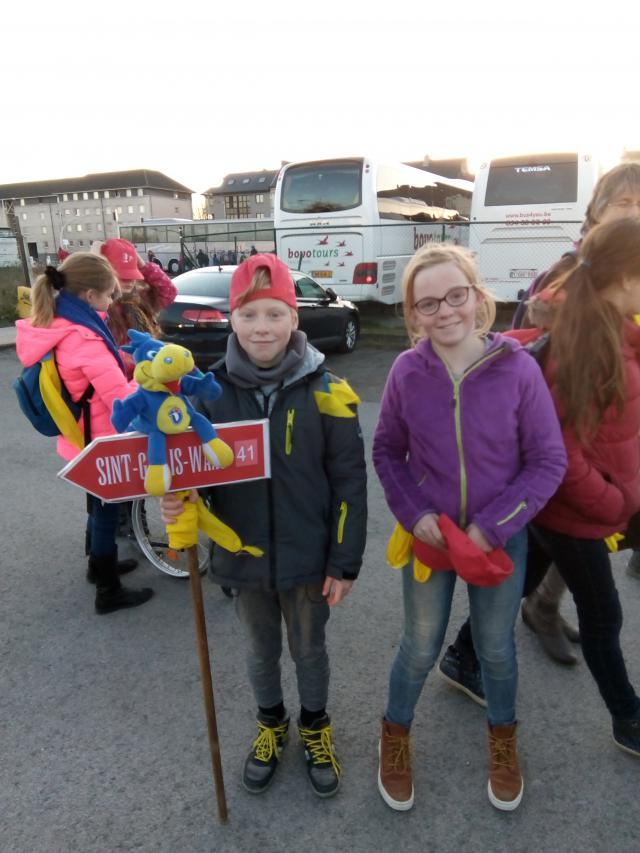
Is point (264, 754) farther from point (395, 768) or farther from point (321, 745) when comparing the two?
point (395, 768)

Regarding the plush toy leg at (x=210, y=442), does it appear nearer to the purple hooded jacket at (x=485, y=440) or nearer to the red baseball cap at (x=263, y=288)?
the red baseball cap at (x=263, y=288)

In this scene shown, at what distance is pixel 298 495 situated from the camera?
1.93 meters

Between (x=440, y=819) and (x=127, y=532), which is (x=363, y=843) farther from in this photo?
(x=127, y=532)

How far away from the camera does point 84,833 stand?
1.96 meters

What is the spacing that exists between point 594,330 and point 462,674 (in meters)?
1.52

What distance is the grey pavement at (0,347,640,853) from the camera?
1.93m

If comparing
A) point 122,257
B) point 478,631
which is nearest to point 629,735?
point 478,631

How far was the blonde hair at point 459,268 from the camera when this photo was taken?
180 cm

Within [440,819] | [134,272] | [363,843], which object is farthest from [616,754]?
[134,272]

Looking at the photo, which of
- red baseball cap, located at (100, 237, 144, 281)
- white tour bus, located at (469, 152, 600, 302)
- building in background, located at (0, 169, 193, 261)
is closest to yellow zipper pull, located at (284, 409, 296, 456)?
red baseball cap, located at (100, 237, 144, 281)

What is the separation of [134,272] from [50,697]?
2.34m

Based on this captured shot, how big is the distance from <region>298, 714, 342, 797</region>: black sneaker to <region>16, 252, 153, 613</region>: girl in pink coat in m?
1.56

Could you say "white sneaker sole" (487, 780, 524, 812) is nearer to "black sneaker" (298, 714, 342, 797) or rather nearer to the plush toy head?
"black sneaker" (298, 714, 342, 797)

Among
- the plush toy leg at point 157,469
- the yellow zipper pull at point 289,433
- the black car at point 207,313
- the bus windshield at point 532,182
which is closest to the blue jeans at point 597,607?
the yellow zipper pull at point 289,433
